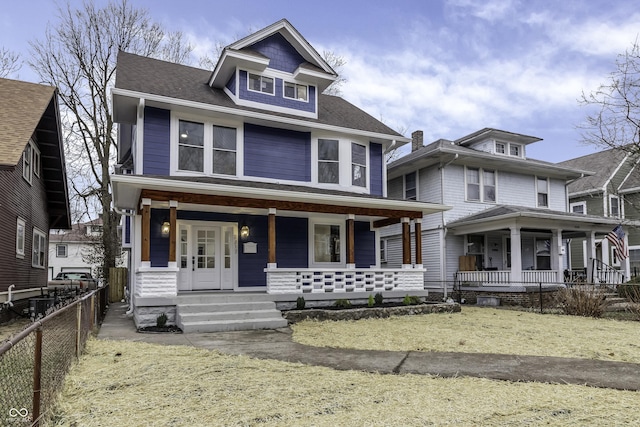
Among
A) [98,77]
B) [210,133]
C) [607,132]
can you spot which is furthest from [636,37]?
[98,77]

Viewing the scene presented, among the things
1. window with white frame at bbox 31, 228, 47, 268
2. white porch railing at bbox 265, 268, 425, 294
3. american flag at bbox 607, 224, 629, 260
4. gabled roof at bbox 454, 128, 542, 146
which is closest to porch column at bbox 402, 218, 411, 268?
white porch railing at bbox 265, 268, 425, 294

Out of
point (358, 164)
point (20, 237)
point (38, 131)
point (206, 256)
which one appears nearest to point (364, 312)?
point (206, 256)

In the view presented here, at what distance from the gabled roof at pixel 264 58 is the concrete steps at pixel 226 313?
6656 millimetres

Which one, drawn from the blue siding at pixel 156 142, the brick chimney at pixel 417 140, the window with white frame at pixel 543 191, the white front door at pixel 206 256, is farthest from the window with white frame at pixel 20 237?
the window with white frame at pixel 543 191

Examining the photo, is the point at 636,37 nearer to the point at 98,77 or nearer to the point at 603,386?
the point at 603,386

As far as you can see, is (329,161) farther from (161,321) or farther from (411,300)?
(161,321)

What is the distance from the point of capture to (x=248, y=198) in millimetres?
11289

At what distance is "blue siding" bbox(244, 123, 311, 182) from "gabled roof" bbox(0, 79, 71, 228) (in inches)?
207

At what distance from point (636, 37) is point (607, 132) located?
10.2 feet

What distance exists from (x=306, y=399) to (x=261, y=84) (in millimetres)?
10960

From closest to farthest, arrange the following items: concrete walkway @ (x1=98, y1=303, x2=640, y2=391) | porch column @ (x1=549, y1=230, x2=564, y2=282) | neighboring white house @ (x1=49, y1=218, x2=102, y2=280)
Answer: concrete walkway @ (x1=98, y1=303, x2=640, y2=391), porch column @ (x1=549, y1=230, x2=564, y2=282), neighboring white house @ (x1=49, y1=218, x2=102, y2=280)

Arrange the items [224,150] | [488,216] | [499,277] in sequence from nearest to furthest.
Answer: [224,150] < [499,277] < [488,216]

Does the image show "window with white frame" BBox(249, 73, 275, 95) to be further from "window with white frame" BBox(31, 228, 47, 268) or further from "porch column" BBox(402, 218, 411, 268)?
"window with white frame" BBox(31, 228, 47, 268)

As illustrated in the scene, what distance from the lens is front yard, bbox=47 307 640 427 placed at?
397 cm
